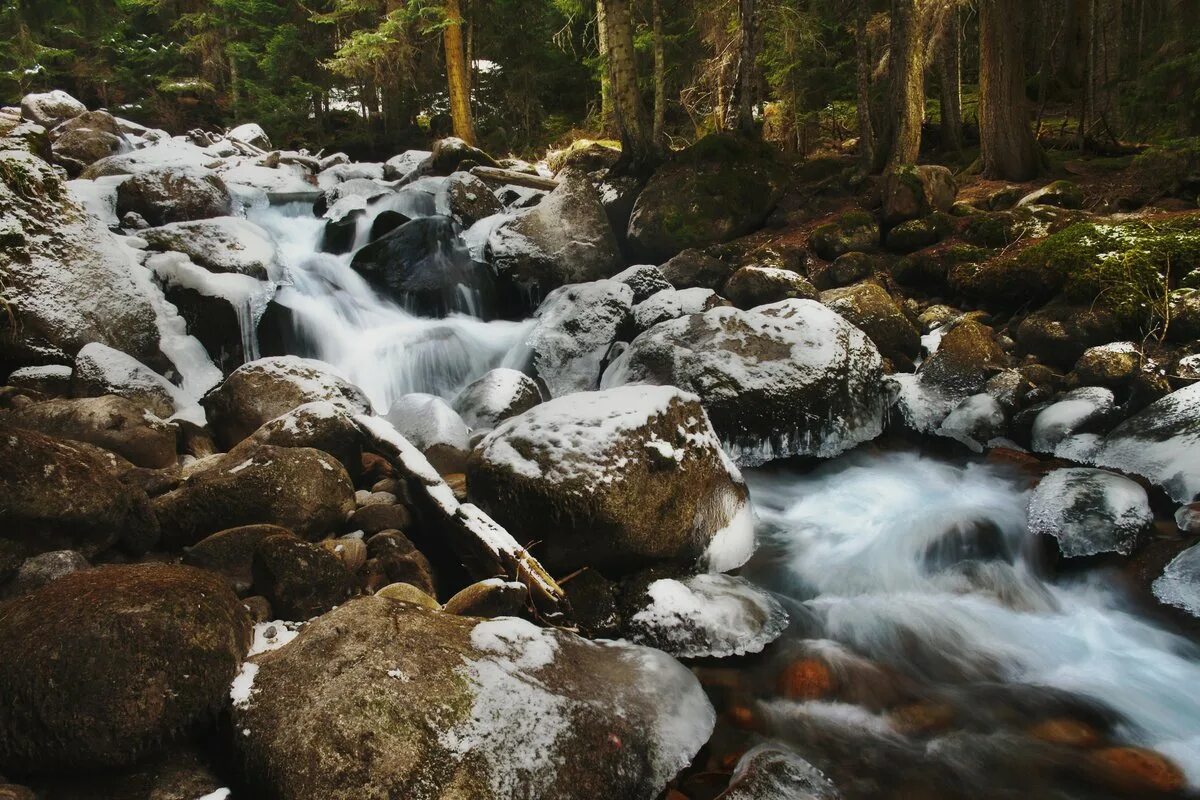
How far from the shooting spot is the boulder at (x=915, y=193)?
33.1ft

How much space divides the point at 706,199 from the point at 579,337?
433 centimetres

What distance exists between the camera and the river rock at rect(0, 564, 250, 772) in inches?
94.7

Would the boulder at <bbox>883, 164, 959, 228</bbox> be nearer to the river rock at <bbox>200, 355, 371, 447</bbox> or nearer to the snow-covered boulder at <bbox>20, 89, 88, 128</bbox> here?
the river rock at <bbox>200, 355, 371, 447</bbox>

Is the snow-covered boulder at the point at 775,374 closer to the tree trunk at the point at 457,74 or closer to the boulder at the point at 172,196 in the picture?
the boulder at the point at 172,196

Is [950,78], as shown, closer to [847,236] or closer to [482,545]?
[847,236]

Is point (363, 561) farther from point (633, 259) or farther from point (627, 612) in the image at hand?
point (633, 259)

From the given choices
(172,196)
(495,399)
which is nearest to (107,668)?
(495,399)

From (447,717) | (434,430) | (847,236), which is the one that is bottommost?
(447,717)

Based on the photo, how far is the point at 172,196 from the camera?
10289 millimetres

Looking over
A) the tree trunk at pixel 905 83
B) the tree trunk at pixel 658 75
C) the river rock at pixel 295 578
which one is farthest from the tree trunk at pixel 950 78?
the river rock at pixel 295 578

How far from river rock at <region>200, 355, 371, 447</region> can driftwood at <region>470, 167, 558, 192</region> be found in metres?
10.7

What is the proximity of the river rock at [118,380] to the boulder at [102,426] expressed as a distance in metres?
0.57

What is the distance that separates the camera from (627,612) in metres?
4.22

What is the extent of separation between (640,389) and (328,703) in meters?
3.04
